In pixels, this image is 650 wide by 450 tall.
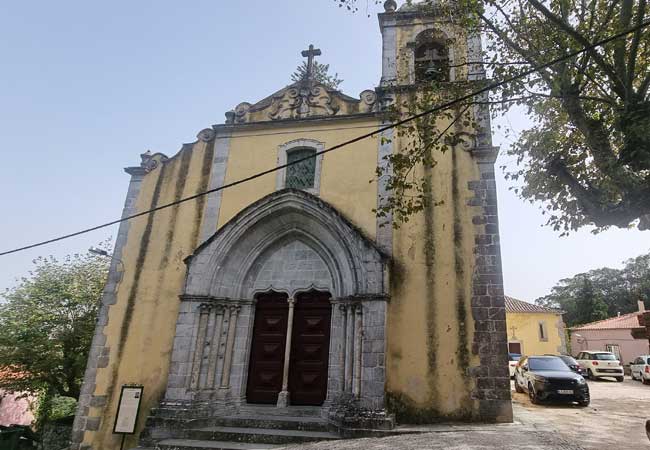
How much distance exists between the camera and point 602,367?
19.3m

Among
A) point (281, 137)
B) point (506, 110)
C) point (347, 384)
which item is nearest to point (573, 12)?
point (506, 110)

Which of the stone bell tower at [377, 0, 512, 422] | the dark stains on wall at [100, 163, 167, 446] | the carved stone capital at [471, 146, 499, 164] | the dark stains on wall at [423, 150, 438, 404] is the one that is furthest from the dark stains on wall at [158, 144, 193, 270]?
the carved stone capital at [471, 146, 499, 164]

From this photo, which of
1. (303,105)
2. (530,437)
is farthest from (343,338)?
(303,105)

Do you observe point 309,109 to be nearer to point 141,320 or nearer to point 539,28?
point 539,28

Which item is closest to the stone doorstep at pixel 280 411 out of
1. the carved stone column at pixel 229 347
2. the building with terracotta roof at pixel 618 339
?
the carved stone column at pixel 229 347

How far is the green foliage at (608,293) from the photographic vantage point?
1647 inches

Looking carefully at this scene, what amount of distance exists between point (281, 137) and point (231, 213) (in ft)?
7.19

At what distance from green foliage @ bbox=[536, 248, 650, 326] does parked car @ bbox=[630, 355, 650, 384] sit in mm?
24833

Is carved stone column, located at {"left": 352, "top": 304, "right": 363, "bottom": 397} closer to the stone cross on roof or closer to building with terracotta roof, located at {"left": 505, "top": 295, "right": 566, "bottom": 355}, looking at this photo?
the stone cross on roof

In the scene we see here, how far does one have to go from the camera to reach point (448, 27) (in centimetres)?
1038

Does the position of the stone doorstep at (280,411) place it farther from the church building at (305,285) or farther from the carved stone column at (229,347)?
the carved stone column at (229,347)

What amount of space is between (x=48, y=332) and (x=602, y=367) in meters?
23.0

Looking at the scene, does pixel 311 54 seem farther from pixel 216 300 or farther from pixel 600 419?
pixel 600 419

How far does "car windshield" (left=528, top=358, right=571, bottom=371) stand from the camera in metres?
11.9
